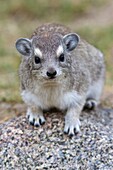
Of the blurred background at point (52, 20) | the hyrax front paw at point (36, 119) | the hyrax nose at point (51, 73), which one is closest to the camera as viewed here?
the hyrax nose at point (51, 73)

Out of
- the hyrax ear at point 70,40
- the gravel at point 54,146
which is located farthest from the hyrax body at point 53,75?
the gravel at point 54,146

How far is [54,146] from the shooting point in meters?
7.39

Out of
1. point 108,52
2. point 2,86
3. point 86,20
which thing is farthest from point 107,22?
point 2,86

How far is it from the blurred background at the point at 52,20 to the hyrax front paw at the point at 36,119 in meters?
4.34

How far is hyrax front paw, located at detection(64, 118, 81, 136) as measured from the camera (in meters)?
7.59

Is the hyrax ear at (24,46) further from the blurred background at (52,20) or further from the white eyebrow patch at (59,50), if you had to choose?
the blurred background at (52,20)

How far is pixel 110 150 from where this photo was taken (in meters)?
7.34

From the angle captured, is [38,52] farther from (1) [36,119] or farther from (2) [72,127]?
(2) [72,127]

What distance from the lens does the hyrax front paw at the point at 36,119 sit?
7811mm

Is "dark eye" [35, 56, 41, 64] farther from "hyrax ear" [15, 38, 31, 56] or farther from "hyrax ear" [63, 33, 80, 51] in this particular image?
"hyrax ear" [63, 33, 80, 51]

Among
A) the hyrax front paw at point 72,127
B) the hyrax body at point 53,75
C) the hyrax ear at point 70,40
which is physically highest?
the hyrax ear at point 70,40

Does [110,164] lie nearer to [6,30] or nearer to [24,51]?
[24,51]

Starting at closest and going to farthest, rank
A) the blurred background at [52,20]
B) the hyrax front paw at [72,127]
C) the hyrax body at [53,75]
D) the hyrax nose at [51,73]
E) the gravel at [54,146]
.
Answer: the hyrax nose at [51,73] → the gravel at [54,146] → the hyrax body at [53,75] → the hyrax front paw at [72,127] → the blurred background at [52,20]

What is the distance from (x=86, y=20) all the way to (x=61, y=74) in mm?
10789
